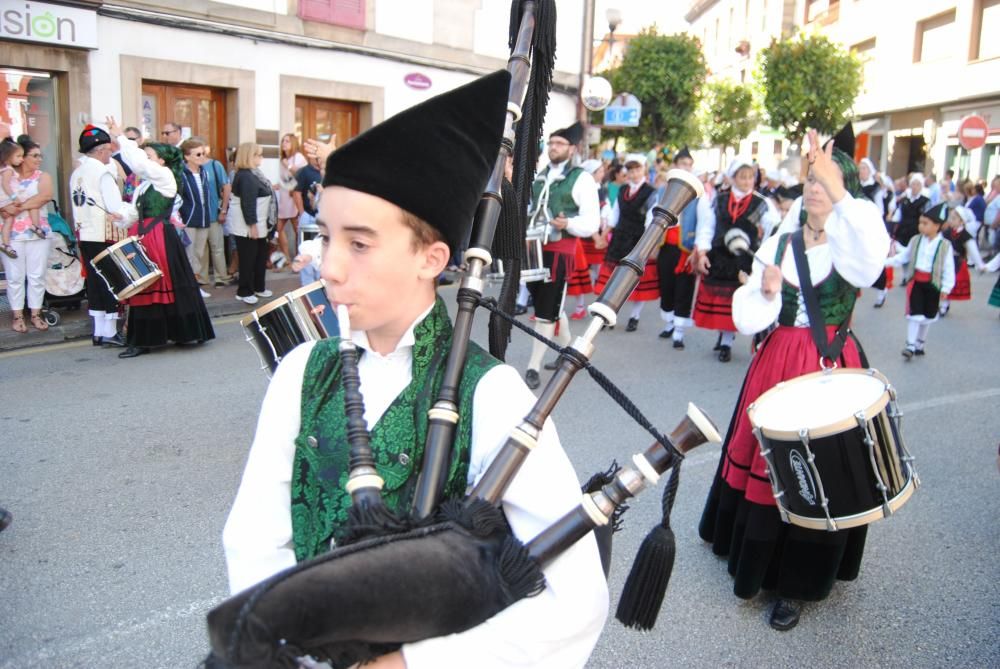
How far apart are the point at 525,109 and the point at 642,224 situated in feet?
25.0

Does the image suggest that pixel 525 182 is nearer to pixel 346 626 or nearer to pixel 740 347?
pixel 346 626

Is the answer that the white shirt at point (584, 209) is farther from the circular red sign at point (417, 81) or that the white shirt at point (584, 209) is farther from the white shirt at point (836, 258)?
the circular red sign at point (417, 81)

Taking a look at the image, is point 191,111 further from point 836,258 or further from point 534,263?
point 836,258

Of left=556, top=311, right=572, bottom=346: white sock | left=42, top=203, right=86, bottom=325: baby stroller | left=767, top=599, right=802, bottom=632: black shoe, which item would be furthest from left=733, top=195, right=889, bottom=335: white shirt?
left=42, top=203, right=86, bottom=325: baby stroller

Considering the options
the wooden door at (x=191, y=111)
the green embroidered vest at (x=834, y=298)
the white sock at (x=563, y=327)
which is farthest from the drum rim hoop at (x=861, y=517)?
the wooden door at (x=191, y=111)

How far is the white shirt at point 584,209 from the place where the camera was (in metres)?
7.19

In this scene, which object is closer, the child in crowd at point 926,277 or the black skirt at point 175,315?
the black skirt at point 175,315

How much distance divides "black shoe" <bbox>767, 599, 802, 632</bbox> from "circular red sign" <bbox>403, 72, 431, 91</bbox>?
1216 centimetres

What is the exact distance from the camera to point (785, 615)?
3.29m

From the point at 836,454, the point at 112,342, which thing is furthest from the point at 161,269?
the point at 836,454

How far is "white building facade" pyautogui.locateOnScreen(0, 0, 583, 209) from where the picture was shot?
9578 millimetres

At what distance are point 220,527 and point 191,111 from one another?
889cm

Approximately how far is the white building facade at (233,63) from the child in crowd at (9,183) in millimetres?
1808

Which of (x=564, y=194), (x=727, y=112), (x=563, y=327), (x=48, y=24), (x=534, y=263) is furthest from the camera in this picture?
(x=727, y=112)
